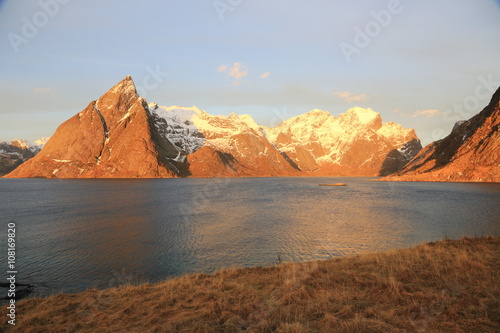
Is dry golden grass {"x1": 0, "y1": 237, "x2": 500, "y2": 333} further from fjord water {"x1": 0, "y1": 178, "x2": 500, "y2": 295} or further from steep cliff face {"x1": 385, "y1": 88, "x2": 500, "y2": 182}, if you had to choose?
steep cliff face {"x1": 385, "y1": 88, "x2": 500, "y2": 182}

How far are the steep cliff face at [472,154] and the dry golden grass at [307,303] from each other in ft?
534

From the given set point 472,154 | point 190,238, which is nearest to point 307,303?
point 190,238

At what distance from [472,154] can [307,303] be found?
186m

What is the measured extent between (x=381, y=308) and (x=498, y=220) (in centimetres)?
4743

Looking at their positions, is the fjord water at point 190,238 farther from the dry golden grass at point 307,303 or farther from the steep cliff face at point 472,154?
the steep cliff face at point 472,154

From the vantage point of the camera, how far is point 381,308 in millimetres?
11570

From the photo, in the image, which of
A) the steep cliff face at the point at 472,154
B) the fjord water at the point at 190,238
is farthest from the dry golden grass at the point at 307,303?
the steep cliff face at the point at 472,154

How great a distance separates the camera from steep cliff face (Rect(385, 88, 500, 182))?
142538mm

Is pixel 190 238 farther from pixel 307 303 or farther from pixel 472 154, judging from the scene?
pixel 472 154

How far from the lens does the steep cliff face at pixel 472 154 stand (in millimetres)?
142538

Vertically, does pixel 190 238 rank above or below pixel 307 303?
below

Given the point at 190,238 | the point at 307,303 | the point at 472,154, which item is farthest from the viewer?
the point at 472,154

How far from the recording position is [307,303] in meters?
12.6

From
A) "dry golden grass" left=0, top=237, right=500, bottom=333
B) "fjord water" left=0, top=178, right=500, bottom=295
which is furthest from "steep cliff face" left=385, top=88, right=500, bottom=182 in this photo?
"dry golden grass" left=0, top=237, right=500, bottom=333
